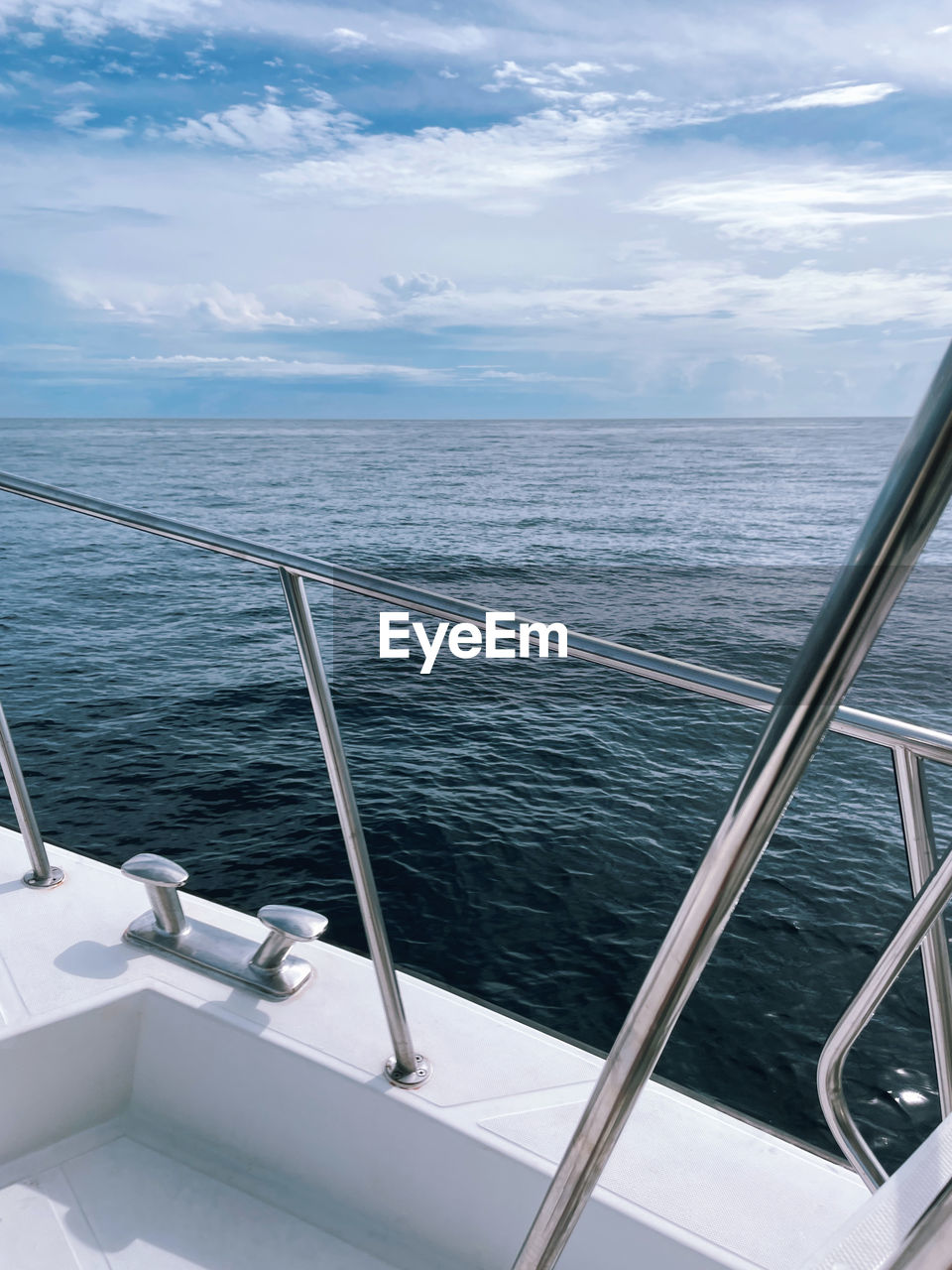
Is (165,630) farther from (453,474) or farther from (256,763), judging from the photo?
(453,474)

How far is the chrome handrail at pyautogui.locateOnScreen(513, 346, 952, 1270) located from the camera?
211 millimetres

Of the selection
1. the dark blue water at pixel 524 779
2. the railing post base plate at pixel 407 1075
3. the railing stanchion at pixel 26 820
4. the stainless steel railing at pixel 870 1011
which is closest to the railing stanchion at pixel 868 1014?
the stainless steel railing at pixel 870 1011

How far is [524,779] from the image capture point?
7.23 meters

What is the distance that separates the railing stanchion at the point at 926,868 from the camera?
0.76 meters

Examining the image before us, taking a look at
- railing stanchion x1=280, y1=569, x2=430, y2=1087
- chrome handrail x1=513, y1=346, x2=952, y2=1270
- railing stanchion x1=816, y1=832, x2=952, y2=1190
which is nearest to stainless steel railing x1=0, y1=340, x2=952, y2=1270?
chrome handrail x1=513, y1=346, x2=952, y2=1270

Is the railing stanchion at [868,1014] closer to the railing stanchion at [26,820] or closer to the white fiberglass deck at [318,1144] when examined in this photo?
the white fiberglass deck at [318,1144]

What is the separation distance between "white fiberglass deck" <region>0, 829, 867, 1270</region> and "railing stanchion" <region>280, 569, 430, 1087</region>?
47 mm

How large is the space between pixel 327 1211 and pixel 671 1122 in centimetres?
44

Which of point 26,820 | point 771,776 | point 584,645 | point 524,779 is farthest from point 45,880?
point 524,779

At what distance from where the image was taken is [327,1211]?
3.48 ft

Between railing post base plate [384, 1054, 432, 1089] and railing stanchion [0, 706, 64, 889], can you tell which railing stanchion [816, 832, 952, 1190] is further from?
railing stanchion [0, 706, 64, 889]

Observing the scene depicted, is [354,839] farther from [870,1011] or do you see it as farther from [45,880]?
[45,880]

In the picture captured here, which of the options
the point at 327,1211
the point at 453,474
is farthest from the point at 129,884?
the point at 453,474

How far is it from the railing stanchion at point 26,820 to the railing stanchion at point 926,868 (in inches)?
44.5
